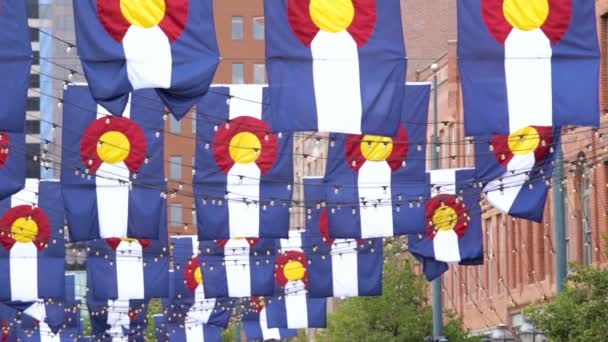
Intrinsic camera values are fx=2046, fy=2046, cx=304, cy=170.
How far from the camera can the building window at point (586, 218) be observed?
52406mm

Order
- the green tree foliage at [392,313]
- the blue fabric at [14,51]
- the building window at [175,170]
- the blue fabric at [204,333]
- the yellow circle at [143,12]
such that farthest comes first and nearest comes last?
the building window at [175,170] → the blue fabric at [204,333] → the green tree foliage at [392,313] → the blue fabric at [14,51] → the yellow circle at [143,12]

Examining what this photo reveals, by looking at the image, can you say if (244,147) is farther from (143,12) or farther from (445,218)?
(143,12)

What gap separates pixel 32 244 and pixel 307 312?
12933mm

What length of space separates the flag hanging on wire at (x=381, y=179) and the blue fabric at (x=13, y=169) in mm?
6623

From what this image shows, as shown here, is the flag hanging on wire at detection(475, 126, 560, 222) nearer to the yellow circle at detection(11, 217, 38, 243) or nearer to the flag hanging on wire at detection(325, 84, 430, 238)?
the flag hanging on wire at detection(325, 84, 430, 238)

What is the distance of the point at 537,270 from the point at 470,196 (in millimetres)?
15960

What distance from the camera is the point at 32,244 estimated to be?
47.8 meters

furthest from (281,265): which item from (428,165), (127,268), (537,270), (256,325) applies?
(428,165)

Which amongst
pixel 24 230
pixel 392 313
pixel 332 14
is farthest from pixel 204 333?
pixel 332 14

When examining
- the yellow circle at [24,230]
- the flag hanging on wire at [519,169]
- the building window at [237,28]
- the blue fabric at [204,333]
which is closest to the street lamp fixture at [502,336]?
the flag hanging on wire at [519,169]

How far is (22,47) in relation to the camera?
25203mm

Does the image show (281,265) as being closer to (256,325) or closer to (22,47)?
(256,325)

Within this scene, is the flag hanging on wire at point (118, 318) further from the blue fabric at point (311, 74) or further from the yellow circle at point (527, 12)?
the yellow circle at point (527, 12)

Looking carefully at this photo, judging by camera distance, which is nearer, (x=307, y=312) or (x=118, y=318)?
(x=307, y=312)
